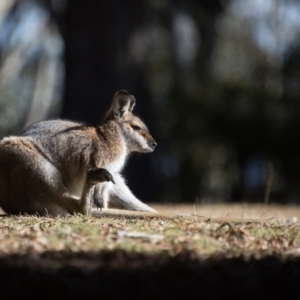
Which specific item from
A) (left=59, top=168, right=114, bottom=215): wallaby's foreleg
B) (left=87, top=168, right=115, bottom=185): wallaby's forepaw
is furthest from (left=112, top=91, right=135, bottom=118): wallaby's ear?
(left=87, top=168, right=115, bottom=185): wallaby's forepaw

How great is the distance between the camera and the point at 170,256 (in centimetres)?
474

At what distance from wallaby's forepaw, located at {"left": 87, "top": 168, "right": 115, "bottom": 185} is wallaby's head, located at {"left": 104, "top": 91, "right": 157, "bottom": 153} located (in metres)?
1.69

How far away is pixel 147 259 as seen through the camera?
181 inches

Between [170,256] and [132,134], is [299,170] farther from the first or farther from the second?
[170,256]

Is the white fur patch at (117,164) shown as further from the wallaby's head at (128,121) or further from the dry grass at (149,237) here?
the dry grass at (149,237)

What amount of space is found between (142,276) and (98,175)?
284 centimetres

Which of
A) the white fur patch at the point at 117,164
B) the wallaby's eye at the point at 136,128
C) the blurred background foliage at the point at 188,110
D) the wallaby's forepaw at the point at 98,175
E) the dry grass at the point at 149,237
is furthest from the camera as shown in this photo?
the blurred background foliage at the point at 188,110

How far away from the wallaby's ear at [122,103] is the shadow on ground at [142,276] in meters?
4.01

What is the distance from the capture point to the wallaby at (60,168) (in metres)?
7.59

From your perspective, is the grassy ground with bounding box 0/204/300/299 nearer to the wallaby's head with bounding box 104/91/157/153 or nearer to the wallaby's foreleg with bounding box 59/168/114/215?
the wallaby's foreleg with bounding box 59/168/114/215

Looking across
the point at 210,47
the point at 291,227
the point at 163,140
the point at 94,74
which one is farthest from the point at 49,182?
the point at 210,47

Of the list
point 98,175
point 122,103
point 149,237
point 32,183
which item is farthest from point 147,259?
point 122,103

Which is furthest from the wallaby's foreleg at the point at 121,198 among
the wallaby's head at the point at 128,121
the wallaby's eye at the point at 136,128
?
the wallaby's eye at the point at 136,128

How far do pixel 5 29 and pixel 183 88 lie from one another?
23.3 feet
